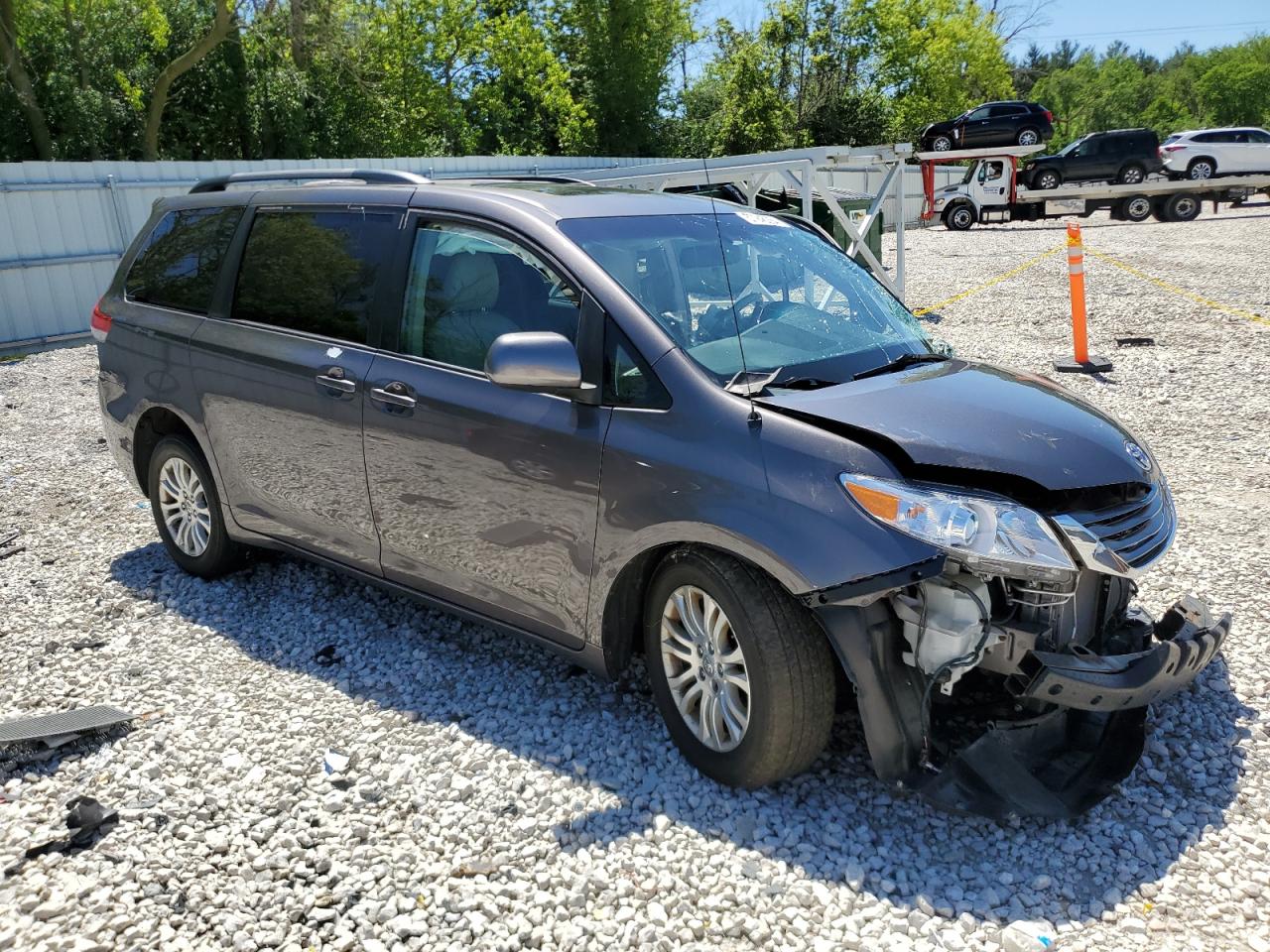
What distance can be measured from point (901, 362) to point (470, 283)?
1628 millimetres

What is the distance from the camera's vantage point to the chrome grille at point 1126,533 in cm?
303

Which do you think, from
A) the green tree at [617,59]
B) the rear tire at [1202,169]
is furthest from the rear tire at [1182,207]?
the green tree at [617,59]

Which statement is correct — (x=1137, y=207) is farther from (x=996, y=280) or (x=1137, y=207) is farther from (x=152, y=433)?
(x=152, y=433)

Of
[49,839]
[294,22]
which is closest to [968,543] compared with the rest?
[49,839]

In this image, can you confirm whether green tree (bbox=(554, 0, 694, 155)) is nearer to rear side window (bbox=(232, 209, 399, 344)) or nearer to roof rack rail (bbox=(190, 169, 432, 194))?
roof rack rail (bbox=(190, 169, 432, 194))

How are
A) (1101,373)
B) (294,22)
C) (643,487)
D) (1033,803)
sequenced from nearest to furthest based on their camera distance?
(1033,803)
(643,487)
(1101,373)
(294,22)

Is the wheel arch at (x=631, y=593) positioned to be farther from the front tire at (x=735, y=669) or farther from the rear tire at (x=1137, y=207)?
the rear tire at (x=1137, y=207)

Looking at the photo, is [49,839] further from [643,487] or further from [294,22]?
[294,22]

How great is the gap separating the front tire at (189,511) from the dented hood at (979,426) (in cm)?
313

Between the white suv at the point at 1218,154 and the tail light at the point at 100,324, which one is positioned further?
the white suv at the point at 1218,154

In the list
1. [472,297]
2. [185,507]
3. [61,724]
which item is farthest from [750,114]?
[61,724]

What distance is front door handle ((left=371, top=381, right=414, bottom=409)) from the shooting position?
13.2 ft

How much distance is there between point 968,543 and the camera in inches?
115

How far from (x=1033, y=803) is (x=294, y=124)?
37979 mm
